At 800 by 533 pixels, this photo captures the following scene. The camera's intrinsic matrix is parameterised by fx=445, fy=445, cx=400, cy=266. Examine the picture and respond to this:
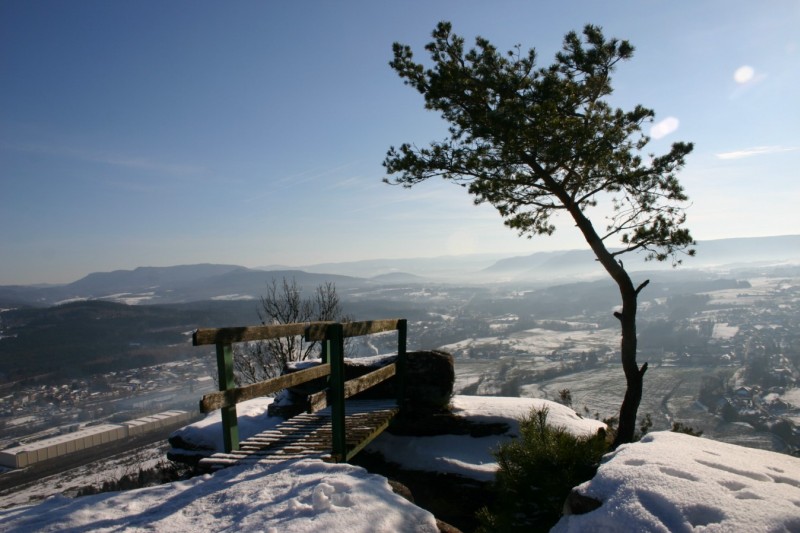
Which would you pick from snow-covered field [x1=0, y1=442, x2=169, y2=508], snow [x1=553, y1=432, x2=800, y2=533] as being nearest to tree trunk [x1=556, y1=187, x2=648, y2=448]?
snow [x1=553, y1=432, x2=800, y2=533]

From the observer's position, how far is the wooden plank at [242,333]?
17.1 feet

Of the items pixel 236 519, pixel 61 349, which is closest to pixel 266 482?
pixel 236 519

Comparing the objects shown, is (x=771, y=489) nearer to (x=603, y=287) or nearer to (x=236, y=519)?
(x=236, y=519)

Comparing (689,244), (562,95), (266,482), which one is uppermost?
(562,95)

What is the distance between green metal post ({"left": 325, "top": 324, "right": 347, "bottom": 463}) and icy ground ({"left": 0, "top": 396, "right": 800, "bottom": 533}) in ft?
2.49

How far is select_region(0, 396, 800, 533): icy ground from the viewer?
2773 millimetres

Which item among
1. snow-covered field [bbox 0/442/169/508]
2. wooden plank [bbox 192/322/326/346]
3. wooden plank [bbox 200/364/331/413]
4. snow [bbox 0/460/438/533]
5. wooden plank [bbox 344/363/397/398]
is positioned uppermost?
wooden plank [bbox 192/322/326/346]

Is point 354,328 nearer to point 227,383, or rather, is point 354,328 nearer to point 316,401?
point 316,401

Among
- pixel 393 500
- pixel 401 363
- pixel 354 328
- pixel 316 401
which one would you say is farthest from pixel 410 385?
pixel 393 500

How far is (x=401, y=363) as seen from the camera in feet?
31.8

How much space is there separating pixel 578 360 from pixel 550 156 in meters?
65.4

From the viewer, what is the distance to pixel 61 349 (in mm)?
105438

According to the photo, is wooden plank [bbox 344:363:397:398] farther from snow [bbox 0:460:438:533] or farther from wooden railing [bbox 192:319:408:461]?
snow [bbox 0:460:438:533]

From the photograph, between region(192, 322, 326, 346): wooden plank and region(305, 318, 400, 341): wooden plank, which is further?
region(305, 318, 400, 341): wooden plank
